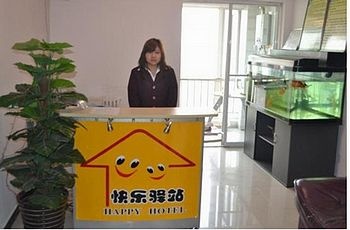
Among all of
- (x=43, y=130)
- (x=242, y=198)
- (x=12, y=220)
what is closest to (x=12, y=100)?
(x=43, y=130)

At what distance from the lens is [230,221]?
3.33 m

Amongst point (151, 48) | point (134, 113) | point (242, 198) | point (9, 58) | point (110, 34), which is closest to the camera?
point (134, 113)

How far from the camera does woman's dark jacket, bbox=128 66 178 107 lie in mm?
3729

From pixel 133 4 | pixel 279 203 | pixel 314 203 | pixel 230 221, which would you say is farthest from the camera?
pixel 133 4

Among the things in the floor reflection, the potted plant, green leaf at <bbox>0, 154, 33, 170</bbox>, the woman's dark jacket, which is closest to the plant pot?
the potted plant

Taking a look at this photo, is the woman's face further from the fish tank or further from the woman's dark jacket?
the fish tank

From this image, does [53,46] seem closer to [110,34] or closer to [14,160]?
[14,160]

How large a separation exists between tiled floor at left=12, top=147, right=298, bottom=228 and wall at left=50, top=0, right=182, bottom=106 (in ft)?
5.21

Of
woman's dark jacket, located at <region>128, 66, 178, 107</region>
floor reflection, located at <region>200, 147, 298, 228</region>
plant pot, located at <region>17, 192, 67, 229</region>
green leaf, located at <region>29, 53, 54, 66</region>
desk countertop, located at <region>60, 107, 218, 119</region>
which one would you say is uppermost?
green leaf, located at <region>29, 53, 54, 66</region>

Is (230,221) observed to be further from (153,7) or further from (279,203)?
(153,7)

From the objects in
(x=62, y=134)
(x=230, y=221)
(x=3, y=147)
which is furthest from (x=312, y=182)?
(x=3, y=147)

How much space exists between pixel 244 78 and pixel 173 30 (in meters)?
1.31

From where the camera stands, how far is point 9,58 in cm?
314

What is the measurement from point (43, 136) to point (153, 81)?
1.46 metres
